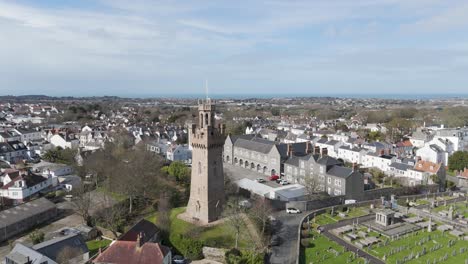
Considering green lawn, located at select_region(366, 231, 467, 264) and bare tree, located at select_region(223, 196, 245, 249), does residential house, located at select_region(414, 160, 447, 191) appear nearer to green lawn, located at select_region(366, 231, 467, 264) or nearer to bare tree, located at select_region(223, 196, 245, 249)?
green lawn, located at select_region(366, 231, 467, 264)

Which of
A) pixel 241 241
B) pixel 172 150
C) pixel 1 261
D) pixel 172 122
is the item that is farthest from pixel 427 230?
pixel 172 122

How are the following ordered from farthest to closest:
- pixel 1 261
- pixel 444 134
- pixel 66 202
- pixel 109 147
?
pixel 444 134 < pixel 109 147 < pixel 66 202 < pixel 1 261

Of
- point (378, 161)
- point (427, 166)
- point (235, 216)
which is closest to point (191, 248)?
point (235, 216)

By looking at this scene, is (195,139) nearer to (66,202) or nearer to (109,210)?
(109,210)

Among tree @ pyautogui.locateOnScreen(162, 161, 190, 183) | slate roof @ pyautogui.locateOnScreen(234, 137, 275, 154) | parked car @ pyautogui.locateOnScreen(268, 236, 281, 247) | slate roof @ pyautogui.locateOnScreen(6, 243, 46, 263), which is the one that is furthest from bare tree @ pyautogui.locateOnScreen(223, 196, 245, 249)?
slate roof @ pyautogui.locateOnScreen(234, 137, 275, 154)

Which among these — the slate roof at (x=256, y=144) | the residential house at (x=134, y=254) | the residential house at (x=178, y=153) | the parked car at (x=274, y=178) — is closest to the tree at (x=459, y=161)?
the slate roof at (x=256, y=144)

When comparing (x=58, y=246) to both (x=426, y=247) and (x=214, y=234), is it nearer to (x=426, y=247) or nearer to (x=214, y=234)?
(x=214, y=234)
